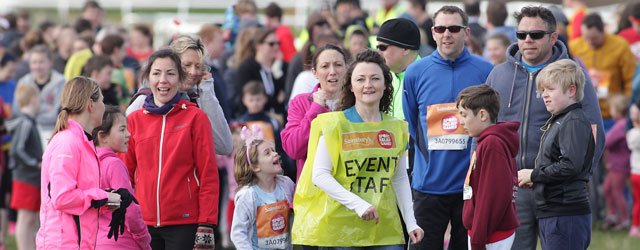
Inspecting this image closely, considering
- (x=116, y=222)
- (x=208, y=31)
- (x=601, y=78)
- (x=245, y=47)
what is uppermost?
(x=208, y=31)

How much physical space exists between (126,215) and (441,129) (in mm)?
2203

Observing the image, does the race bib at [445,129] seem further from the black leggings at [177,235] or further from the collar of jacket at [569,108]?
the black leggings at [177,235]

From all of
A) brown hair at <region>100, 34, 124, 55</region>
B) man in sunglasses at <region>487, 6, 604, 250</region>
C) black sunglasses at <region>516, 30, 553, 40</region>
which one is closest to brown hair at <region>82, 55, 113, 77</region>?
brown hair at <region>100, 34, 124, 55</region>

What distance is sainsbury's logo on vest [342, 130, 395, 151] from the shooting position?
712 centimetres

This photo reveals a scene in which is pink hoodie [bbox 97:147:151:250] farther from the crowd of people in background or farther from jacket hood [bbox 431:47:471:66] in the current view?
jacket hood [bbox 431:47:471:66]

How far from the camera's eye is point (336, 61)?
26.8 ft

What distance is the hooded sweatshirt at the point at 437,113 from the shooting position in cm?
818

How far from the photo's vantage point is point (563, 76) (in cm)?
755

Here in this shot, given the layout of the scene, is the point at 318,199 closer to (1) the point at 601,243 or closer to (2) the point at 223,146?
(2) the point at 223,146

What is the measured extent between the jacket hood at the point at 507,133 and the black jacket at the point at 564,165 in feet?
1.04

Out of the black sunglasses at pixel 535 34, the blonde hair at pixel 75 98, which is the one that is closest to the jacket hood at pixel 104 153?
the blonde hair at pixel 75 98

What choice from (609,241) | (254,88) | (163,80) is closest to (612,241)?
(609,241)

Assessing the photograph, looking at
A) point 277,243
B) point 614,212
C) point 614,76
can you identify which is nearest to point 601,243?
point 614,212

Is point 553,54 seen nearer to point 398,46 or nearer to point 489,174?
point 398,46
